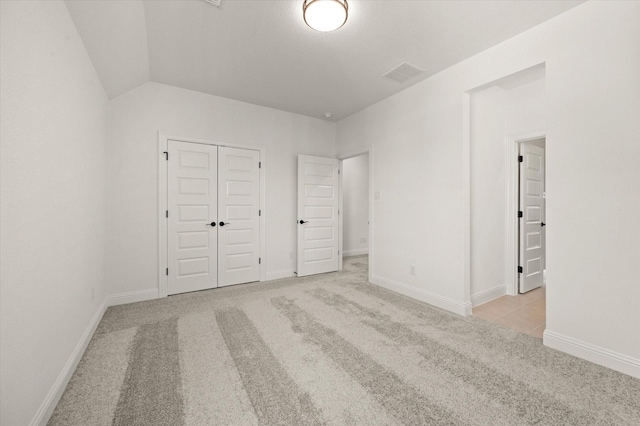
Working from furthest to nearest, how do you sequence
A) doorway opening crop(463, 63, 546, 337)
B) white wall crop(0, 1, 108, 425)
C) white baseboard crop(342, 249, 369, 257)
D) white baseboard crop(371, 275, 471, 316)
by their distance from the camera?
1. white baseboard crop(342, 249, 369, 257)
2. doorway opening crop(463, 63, 546, 337)
3. white baseboard crop(371, 275, 471, 316)
4. white wall crop(0, 1, 108, 425)

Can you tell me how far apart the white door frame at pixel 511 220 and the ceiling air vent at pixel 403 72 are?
1.65 m

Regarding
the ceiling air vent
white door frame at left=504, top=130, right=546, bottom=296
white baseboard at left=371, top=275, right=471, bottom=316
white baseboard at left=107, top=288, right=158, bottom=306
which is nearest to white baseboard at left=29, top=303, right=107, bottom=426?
white baseboard at left=107, top=288, right=158, bottom=306

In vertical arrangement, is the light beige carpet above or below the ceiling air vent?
below

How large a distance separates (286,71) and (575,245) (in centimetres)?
344

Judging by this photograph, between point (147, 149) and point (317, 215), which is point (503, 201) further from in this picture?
point (147, 149)

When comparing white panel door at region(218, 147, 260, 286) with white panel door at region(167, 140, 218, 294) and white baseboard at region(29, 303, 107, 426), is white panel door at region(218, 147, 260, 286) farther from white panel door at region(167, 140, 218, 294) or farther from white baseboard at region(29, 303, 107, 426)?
white baseboard at region(29, 303, 107, 426)

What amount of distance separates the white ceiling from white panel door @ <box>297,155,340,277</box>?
1.52m

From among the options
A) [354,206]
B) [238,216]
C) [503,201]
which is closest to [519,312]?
[503,201]

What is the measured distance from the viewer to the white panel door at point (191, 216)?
3.73 m

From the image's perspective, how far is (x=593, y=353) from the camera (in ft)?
6.91

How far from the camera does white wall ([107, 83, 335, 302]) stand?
11.0 ft

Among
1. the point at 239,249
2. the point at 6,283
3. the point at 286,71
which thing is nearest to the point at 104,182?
the point at 239,249

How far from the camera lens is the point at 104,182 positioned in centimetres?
317

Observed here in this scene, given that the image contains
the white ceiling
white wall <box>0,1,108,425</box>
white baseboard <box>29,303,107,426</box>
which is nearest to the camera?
white wall <box>0,1,108,425</box>
